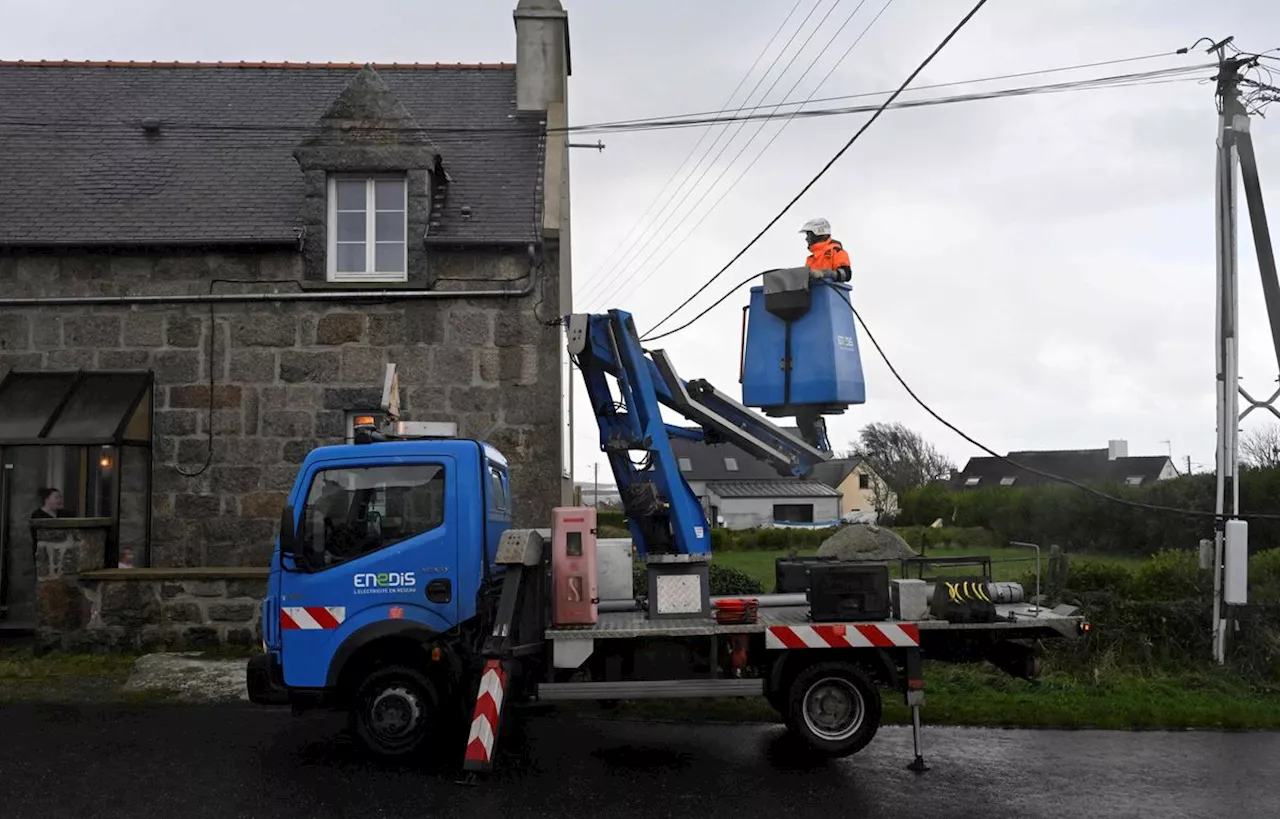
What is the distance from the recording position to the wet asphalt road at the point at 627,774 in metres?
7.41

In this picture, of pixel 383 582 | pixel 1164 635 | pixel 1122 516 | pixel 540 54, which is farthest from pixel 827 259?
pixel 1122 516

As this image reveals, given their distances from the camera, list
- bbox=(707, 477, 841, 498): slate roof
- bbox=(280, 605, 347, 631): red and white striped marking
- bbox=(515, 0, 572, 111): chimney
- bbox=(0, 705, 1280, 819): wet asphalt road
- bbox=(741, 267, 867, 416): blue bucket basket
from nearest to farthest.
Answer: bbox=(0, 705, 1280, 819): wet asphalt road < bbox=(280, 605, 347, 631): red and white striped marking < bbox=(741, 267, 867, 416): blue bucket basket < bbox=(515, 0, 572, 111): chimney < bbox=(707, 477, 841, 498): slate roof

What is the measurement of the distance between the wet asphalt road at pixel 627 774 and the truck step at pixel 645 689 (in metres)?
0.53

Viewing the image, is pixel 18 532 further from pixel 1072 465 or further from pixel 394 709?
pixel 1072 465

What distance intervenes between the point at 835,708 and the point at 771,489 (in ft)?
212

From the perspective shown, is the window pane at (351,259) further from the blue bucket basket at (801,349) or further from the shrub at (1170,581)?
the shrub at (1170,581)

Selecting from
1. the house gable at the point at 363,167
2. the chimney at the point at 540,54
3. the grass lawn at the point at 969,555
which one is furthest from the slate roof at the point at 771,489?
the house gable at the point at 363,167

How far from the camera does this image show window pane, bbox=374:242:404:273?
14773mm

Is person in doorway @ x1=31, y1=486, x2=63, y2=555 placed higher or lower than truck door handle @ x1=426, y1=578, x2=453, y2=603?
higher

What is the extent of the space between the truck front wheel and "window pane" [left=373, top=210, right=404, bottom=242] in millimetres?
7707

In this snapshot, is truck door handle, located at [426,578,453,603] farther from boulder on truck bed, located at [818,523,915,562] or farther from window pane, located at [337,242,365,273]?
window pane, located at [337,242,365,273]

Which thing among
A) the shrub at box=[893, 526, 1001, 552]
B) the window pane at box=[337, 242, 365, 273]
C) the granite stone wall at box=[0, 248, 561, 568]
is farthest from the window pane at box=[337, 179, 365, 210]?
the shrub at box=[893, 526, 1001, 552]

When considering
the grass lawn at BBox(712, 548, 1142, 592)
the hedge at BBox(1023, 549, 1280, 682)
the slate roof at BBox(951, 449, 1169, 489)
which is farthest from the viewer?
the slate roof at BBox(951, 449, 1169, 489)

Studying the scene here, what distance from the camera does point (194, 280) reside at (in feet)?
47.7
